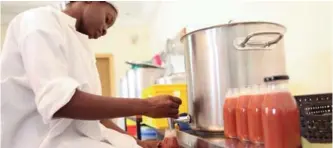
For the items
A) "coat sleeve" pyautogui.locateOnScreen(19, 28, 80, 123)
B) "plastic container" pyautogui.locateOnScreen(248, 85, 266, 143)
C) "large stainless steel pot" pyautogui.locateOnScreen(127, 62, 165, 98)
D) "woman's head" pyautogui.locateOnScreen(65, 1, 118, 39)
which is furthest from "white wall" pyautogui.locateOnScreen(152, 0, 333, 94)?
"large stainless steel pot" pyautogui.locateOnScreen(127, 62, 165, 98)

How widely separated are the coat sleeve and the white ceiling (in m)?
2.85

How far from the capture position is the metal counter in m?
0.82

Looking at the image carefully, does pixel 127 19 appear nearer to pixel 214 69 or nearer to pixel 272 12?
pixel 272 12

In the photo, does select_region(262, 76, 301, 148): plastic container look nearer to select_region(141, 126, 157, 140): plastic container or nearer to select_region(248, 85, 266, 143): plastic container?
select_region(248, 85, 266, 143): plastic container

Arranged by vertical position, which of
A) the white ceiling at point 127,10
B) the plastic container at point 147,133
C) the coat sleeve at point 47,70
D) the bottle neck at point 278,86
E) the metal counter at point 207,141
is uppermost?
the white ceiling at point 127,10

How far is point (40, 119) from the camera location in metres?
0.89

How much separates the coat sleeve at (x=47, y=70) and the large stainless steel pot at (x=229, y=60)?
16.3 inches

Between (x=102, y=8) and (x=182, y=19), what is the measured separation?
1.97 m

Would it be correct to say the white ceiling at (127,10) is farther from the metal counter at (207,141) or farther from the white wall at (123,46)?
the metal counter at (207,141)

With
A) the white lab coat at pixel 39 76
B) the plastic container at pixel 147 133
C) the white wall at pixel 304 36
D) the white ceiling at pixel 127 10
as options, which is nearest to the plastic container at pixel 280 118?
the white lab coat at pixel 39 76

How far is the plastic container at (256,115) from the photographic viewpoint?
2.60ft

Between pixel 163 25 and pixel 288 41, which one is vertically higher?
pixel 163 25

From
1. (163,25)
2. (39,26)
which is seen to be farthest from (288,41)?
(163,25)

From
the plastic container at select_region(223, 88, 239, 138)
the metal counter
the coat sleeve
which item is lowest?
the metal counter
